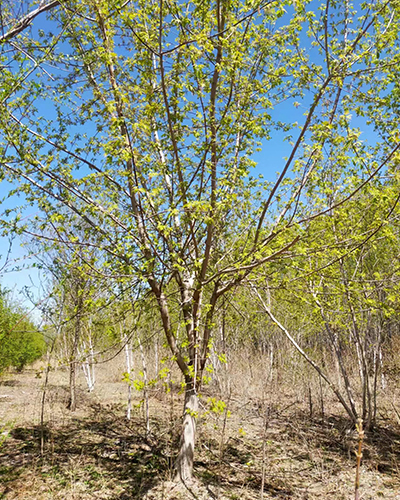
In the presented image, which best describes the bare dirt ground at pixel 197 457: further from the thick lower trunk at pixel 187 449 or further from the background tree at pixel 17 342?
the background tree at pixel 17 342

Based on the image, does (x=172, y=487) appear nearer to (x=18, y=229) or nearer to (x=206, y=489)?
(x=206, y=489)

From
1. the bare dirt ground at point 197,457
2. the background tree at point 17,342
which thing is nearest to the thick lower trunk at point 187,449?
the bare dirt ground at point 197,457

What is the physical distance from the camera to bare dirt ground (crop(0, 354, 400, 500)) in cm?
492

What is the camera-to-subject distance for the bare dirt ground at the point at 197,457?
4.92 metres

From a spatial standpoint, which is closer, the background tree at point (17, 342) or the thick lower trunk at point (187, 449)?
the thick lower trunk at point (187, 449)

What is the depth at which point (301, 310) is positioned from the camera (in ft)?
36.6

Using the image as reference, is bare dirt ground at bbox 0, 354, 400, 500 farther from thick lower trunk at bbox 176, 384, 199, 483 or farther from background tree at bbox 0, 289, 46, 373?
background tree at bbox 0, 289, 46, 373

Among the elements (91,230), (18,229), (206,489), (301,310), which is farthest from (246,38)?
(301,310)

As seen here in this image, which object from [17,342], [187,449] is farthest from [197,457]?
[17,342]

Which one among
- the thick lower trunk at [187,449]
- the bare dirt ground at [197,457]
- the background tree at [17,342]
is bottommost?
the bare dirt ground at [197,457]

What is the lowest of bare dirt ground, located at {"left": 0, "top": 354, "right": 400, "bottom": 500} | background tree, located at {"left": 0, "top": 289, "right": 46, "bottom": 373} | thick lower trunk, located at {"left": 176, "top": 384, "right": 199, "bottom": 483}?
bare dirt ground, located at {"left": 0, "top": 354, "right": 400, "bottom": 500}

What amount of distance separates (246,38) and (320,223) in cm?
265

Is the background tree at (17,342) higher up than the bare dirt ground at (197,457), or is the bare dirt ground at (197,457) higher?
the background tree at (17,342)

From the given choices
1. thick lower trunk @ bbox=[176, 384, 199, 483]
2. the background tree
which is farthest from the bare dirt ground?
the background tree
